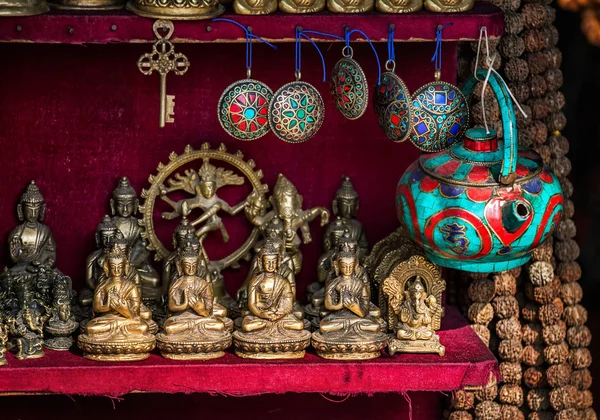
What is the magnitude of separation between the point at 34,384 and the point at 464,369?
1427 millimetres

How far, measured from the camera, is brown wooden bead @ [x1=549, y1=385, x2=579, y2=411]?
594 cm

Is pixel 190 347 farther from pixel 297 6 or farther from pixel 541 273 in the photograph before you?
pixel 541 273

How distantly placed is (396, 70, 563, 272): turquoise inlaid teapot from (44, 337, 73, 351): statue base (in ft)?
3.97

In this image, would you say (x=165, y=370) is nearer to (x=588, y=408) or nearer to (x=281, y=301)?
(x=281, y=301)

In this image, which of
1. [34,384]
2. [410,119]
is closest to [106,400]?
[34,384]

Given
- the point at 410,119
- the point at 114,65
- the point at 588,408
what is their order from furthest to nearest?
1. the point at 588,408
2. the point at 114,65
3. the point at 410,119

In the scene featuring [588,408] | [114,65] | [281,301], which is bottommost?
[588,408]

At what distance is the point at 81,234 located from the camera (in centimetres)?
584

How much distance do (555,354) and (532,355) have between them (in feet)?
0.27

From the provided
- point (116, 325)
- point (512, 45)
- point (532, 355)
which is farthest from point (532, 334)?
point (116, 325)

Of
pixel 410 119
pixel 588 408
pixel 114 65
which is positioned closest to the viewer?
pixel 410 119

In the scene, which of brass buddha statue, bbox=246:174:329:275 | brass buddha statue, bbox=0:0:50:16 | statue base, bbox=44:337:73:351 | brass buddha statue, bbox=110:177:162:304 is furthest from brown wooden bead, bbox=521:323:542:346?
brass buddha statue, bbox=0:0:50:16

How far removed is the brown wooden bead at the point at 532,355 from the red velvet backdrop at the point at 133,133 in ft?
2.45

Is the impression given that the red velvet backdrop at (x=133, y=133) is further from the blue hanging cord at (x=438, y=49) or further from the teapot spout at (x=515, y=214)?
the teapot spout at (x=515, y=214)
